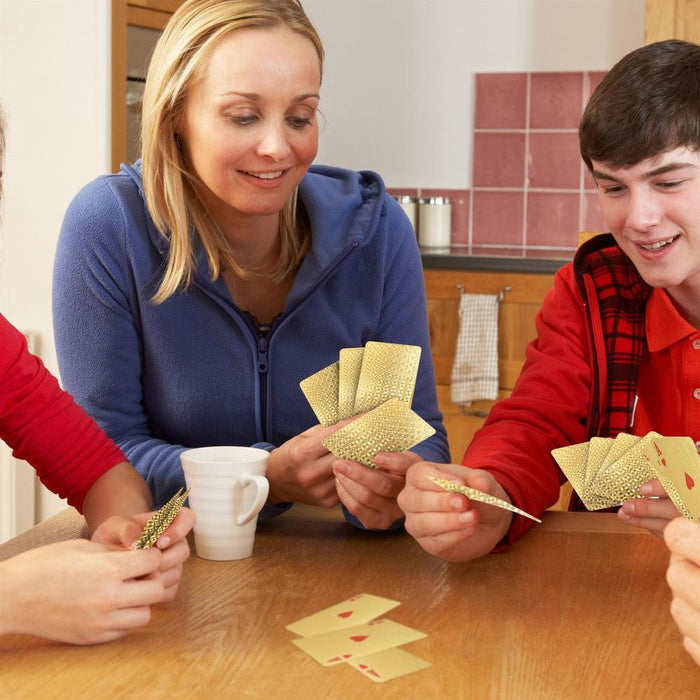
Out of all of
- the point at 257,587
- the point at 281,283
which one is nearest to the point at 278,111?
the point at 281,283

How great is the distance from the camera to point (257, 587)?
114 centimetres

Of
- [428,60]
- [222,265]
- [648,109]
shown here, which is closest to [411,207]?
[428,60]

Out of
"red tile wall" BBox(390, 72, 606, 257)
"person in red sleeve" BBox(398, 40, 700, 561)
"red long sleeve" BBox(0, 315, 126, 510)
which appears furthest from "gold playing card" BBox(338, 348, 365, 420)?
"red tile wall" BBox(390, 72, 606, 257)

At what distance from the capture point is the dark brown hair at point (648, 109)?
1398mm

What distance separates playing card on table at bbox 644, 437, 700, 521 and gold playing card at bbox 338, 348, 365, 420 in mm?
381

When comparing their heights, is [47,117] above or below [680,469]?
above

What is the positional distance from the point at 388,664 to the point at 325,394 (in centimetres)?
41

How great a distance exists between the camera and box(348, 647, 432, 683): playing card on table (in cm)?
93

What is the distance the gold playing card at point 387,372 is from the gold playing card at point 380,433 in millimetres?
31

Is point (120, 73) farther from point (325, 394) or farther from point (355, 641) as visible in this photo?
point (355, 641)

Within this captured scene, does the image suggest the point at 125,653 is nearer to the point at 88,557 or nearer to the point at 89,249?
the point at 88,557

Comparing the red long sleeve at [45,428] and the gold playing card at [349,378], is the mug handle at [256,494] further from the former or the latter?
the red long sleeve at [45,428]

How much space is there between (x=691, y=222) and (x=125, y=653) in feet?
3.09

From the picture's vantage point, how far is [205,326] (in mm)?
1634
